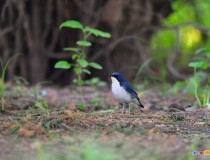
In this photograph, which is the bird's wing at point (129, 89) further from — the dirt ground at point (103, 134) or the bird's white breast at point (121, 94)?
the dirt ground at point (103, 134)

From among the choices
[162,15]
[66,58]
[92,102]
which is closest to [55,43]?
[66,58]

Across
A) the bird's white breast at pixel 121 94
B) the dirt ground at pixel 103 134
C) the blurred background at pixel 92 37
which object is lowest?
the dirt ground at pixel 103 134

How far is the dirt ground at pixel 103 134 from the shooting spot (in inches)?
136

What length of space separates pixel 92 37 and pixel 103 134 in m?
5.34

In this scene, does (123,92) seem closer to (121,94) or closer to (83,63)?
(121,94)

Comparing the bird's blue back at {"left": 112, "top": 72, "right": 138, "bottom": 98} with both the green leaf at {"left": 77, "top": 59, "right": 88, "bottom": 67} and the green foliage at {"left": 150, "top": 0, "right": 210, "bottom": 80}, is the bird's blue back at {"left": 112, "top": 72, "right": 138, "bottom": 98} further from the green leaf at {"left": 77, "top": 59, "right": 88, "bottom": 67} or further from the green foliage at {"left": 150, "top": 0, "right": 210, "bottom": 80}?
the green foliage at {"left": 150, "top": 0, "right": 210, "bottom": 80}

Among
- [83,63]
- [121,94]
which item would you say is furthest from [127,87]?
[83,63]

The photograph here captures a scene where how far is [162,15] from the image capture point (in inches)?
375

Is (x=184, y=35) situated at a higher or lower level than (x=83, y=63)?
higher

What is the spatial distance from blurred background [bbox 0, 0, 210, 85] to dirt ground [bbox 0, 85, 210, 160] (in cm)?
294

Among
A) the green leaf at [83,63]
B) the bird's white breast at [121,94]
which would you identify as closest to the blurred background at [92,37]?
the green leaf at [83,63]

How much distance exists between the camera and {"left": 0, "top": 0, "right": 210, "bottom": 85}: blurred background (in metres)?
8.81

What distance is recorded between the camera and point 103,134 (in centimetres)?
409

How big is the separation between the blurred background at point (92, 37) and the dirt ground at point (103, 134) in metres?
2.94
